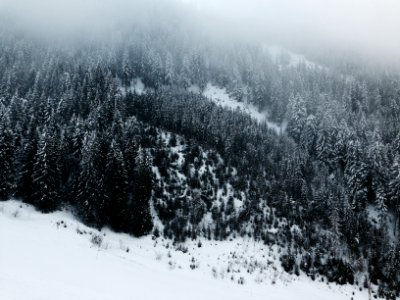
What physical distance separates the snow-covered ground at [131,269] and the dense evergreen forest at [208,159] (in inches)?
126

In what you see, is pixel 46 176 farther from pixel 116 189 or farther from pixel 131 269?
pixel 131 269

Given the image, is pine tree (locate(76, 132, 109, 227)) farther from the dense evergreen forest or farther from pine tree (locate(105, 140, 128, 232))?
pine tree (locate(105, 140, 128, 232))

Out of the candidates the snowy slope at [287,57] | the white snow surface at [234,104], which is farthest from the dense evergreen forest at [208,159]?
the snowy slope at [287,57]

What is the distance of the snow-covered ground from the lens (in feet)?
49.1

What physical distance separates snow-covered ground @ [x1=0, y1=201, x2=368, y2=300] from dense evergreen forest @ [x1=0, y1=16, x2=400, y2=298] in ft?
10.5

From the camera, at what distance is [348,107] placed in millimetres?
103438

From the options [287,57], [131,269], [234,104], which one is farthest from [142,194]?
[287,57]

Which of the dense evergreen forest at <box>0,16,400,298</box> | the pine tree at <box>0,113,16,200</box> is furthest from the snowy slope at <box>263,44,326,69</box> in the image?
the pine tree at <box>0,113,16,200</box>

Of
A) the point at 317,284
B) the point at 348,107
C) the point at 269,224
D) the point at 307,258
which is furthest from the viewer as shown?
the point at 348,107

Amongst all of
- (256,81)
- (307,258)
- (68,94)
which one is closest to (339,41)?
(256,81)

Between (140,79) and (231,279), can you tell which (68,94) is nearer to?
(140,79)

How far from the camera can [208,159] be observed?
6381cm

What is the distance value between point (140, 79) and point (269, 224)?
81.8 m

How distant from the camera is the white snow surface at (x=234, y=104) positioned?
4178 inches
